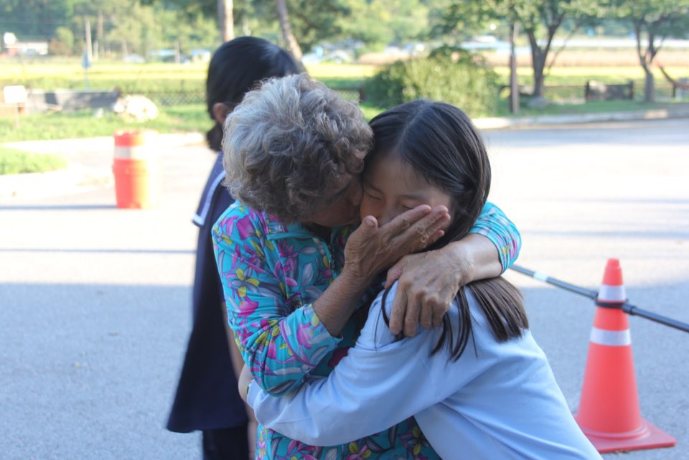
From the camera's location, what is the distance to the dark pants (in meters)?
2.37

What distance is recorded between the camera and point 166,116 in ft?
73.2

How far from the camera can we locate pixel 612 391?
156 inches

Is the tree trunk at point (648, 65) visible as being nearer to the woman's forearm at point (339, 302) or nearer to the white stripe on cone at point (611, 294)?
the white stripe on cone at point (611, 294)

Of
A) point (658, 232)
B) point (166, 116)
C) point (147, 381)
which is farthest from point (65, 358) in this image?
point (166, 116)

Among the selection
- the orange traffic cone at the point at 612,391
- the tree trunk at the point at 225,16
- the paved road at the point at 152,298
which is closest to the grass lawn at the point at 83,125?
the tree trunk at the point at 225,16

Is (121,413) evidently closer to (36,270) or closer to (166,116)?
(36,270)

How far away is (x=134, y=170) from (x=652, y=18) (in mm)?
26225

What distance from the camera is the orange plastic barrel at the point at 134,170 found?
980 centimetres

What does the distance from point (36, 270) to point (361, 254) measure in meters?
6.53

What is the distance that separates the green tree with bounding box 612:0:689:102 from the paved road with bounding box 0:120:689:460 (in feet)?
57.2

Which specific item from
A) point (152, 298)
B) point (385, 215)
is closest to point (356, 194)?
point (385, 215)

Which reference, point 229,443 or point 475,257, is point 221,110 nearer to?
point 229,443

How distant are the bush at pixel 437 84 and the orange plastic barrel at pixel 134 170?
13.6 metres

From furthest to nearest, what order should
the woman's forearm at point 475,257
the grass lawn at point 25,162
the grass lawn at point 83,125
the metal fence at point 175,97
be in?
the metal fence at point 175,97 → the grass lawn at point 83,125 → the grass lawn at point 25,162 → the woman's forearm at point 475,257
